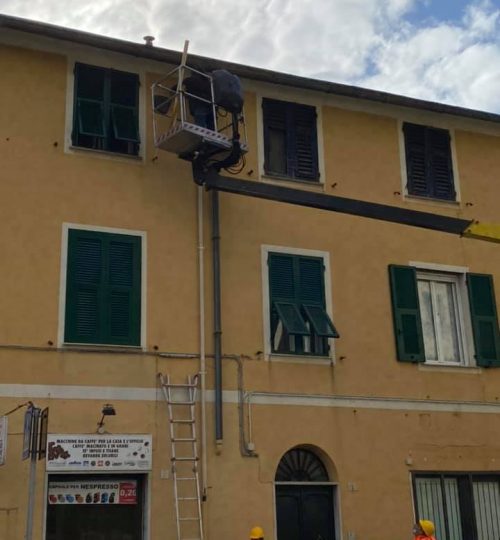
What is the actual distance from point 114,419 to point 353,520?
4368 mm

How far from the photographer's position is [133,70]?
14.6 m

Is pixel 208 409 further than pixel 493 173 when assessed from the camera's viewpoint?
No

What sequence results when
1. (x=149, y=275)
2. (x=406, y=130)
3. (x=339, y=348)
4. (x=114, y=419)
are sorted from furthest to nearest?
1. (x=406, y=130)
2. (x=339, y=348)
3. (x=149, y=275)
4. (x=114, y=419)

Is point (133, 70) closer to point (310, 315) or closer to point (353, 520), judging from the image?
point (310, 315)

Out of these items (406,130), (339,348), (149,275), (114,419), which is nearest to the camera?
(114,419)

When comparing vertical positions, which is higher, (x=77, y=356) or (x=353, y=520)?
(x=77, y=356)

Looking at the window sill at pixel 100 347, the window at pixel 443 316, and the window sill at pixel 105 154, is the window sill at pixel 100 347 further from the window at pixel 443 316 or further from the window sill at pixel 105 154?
the window at pixel 443 316

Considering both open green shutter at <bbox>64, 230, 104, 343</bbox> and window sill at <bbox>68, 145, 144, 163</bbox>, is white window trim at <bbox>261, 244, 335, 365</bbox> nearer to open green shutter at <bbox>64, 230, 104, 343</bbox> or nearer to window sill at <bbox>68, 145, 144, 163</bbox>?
window sill at <bbox>68, 145, 144, 163</bbox>

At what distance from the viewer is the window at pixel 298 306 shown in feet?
47.1

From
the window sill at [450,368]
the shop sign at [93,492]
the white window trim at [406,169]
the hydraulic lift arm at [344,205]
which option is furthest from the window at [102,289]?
the white window trim at [406,169]

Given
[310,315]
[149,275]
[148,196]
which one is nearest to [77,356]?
[149,275]

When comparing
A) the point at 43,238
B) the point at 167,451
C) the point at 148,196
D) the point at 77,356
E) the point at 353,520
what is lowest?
the point at 353,520

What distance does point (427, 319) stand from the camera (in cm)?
1602

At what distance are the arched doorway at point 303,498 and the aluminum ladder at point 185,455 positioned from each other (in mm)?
1544
